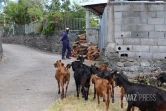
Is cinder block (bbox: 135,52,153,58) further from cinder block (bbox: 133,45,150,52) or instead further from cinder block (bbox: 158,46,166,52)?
cinder block (bbox: 158,46,166,52)

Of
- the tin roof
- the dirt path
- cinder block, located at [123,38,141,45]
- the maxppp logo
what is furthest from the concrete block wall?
the tin roof

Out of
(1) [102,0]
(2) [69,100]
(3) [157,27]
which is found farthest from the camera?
(1) [102,0]

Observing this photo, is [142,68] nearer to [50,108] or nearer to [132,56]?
[132,56]

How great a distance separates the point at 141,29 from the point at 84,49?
8624mm

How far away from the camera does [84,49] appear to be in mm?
19500

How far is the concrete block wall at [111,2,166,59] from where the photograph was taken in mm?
11094

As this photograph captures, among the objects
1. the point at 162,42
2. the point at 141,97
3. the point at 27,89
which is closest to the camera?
the point at 141,97

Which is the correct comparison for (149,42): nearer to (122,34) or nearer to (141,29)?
(141,29)

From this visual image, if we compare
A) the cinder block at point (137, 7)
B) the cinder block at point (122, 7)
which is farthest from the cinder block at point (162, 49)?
the cinder block at point (122, 7)

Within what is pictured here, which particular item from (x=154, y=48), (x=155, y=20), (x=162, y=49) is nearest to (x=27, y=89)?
(x=154, y=48)

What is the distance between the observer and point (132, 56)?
37.2 feet

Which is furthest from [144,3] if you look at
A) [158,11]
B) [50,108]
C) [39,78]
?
[50,108]

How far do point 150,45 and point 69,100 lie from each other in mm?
4431

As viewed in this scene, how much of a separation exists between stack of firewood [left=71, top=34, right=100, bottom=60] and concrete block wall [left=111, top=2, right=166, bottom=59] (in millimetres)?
6395
